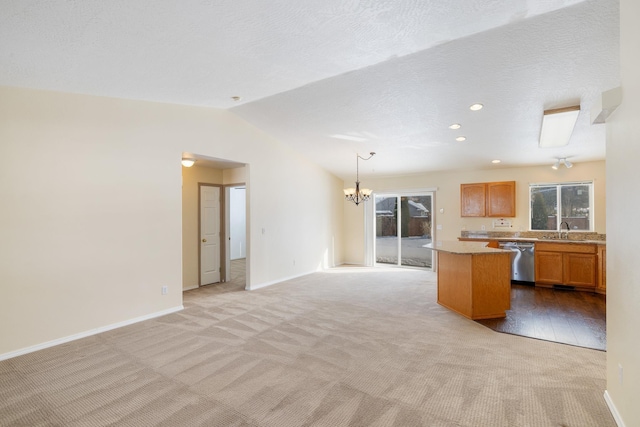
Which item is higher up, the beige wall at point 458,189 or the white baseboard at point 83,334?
the beige wall at point 458,189

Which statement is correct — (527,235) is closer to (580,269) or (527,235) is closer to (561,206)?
(561,206)

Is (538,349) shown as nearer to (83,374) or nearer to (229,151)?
(83,374)

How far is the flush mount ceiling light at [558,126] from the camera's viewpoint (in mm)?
4039

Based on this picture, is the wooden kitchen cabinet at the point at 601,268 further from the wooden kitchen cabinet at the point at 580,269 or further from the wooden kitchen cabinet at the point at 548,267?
the wooden kitchen cabinet at the point at 548,267

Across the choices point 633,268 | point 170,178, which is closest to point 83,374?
point 170,178

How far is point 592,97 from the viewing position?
3.64 meters

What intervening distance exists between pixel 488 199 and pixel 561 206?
138 cm

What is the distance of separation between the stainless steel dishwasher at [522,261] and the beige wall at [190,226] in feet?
21.0

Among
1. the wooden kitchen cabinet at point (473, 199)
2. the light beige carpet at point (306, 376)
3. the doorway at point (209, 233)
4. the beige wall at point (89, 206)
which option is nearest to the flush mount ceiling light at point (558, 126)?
the wooden kitchen cabinet at point (473, 199)

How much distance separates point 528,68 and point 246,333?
433cm

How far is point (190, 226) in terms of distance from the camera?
19.6 ft

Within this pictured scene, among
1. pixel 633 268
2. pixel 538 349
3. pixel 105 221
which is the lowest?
pixel 538 349

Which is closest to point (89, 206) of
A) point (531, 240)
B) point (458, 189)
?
point (458, 189)

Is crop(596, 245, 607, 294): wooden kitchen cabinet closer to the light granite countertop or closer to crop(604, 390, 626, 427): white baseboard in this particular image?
the light granite countertop
